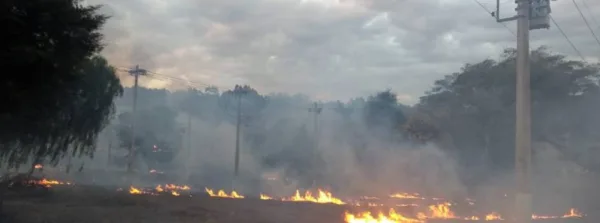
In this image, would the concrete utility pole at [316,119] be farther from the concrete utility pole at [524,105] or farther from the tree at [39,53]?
the tree at [39,53]

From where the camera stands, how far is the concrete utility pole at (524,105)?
68.0 feet

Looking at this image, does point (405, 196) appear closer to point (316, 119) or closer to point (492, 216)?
point (492, 216)

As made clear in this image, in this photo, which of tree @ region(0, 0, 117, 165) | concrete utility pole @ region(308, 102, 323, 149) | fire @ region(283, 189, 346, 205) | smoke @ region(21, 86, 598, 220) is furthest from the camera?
concrete utility pole @ region(308, 102, 323, 149)

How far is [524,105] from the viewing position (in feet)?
68.2

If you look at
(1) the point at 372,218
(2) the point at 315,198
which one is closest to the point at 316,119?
(2) the point at 315,198

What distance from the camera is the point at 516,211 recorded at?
21156 millimetres

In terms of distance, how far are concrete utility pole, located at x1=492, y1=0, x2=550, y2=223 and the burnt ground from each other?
9.18m

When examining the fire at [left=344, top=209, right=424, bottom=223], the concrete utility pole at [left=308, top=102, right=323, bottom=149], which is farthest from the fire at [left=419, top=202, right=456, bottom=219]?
the concrete utility pole at [left=308, top=102, right=323, bottom=149]

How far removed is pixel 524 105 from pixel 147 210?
628 inches

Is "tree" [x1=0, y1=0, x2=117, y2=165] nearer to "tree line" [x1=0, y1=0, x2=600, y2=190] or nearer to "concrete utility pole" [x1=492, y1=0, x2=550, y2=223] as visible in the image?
"tree line" [x1=0, y1=0, x2=600, y2=190]

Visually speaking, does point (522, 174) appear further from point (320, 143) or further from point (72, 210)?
point (320, 143)

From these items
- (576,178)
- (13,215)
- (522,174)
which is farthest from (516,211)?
(576,178)

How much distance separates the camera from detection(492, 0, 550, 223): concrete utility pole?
20.7 meters

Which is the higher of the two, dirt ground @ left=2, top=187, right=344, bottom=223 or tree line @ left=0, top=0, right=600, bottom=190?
tree line @ left=0, top=0, right=600, bottom=190
